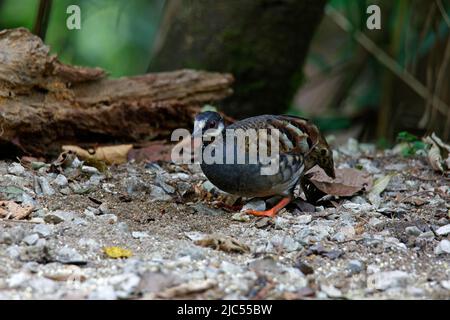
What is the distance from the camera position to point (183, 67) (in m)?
7.55

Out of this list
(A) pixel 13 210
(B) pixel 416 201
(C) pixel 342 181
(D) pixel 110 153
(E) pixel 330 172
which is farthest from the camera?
(D) pixel 110 153

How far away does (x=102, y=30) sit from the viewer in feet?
27.4

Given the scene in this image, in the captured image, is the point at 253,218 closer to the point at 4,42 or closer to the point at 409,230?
the point at 409,230

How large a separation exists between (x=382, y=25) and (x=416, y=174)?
3164mm

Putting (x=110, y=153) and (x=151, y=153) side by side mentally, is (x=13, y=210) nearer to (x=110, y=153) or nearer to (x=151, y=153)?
(x=110, y=153)

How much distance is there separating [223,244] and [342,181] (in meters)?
1.66

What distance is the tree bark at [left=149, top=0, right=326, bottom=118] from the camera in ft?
24.7

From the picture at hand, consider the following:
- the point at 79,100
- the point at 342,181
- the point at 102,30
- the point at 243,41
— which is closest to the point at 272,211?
the point at 342,181

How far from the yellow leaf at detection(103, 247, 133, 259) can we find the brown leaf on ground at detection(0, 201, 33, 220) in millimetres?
677

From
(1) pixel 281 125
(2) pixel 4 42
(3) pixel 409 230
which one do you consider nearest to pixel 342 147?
(1) pixel 281 125

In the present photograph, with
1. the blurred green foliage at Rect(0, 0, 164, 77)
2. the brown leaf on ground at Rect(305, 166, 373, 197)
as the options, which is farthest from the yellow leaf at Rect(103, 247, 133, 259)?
the blurred green foliage at Rect(0, 0, 164, 77)

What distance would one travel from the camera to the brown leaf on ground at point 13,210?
4504 millimetres

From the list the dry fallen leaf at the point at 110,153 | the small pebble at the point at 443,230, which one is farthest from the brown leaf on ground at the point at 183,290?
the dry fallen leaf at the point at 110,153

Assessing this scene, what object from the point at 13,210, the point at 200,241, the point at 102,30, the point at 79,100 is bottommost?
the point at 13,210
